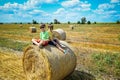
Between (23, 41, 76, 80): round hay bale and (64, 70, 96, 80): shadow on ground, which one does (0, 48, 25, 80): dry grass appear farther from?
(64, 70, 96, 80): shadow on ground

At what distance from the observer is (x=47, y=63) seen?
6270 millimetres

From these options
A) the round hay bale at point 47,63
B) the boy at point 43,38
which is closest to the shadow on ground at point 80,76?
the round hay bale at point 47,63

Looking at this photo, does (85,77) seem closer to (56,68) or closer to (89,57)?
(56,68)

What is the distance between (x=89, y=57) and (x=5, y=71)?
4.80m

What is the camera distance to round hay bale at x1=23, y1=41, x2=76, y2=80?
20.8ft

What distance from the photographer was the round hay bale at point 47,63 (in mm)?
6332

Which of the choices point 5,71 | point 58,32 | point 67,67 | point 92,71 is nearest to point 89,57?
point 92,71

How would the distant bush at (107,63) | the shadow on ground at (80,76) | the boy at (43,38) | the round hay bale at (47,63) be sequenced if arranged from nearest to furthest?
the round hay bale at (47,63), the boy at (43,38), the shadow on ground at (80,76), the distant bush at (107,63)

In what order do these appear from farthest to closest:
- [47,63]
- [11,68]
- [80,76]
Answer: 1. [11,68]
2. [80,76]
3. [47,63]

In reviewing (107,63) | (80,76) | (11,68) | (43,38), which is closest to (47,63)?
(43,38)

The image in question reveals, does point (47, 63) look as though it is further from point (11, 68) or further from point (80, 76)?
point (11, 68)

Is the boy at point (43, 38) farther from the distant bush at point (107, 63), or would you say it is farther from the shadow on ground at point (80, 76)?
the distant bush at point (107, 63)

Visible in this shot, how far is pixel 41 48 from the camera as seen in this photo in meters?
6.66

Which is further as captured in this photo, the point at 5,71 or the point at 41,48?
the point at 5,71
